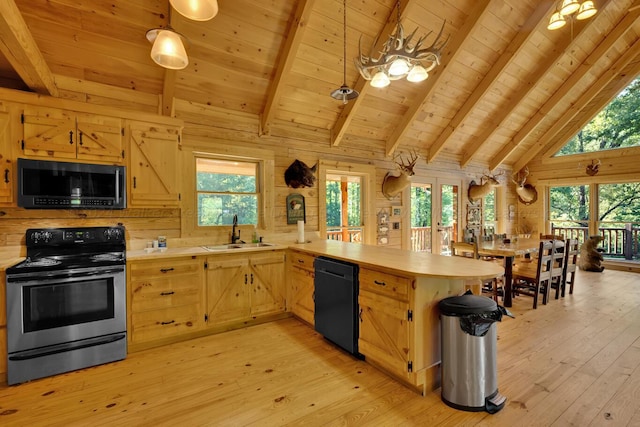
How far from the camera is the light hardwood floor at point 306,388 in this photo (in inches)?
80.3

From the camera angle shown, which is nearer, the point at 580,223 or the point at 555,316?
the point at 555,316

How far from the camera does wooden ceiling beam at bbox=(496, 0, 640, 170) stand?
4.85 m

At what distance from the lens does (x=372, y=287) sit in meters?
2.58

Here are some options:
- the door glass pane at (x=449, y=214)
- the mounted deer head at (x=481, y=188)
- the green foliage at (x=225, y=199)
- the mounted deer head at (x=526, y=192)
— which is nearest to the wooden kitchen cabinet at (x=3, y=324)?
the green foliage at (x=225, y=199)

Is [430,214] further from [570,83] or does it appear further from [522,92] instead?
[570,83]

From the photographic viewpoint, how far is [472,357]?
209 cm

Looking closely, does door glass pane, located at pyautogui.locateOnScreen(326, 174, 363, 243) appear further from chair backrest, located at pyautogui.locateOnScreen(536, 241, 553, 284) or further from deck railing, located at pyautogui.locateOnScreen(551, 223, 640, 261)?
deck railing, located at pyautogui.locateOnScreen(551, 223, 640, 261)

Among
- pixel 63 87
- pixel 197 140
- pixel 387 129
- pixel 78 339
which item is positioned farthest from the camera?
pixel 387 129

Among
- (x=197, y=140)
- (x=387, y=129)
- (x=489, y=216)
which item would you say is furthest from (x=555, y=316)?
(x=197, y=140)

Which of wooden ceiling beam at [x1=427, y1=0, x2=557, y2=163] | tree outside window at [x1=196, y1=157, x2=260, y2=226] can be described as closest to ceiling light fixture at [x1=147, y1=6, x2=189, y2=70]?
tree outside window at [x1=196, y1=157, x2=260, y2=226]

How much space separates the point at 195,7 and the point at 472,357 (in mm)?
2919

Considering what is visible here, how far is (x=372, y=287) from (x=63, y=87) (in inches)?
145

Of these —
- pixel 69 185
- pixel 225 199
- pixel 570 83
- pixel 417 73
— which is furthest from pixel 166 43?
pixel 570 83

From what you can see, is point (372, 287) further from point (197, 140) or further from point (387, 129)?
point (387, 129)
